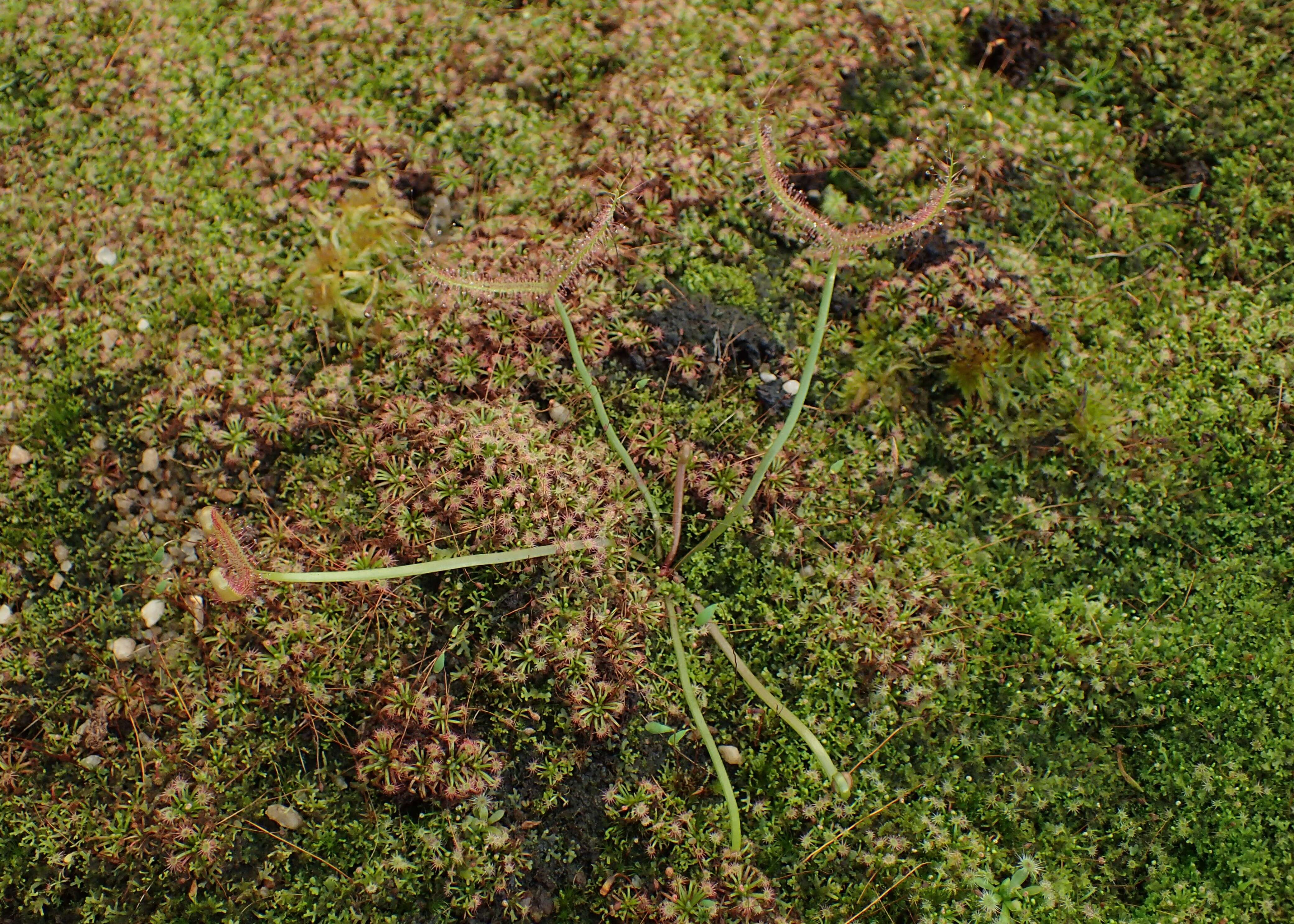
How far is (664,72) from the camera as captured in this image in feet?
15.0

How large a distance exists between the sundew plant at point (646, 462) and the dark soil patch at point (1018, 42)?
0.03 metres

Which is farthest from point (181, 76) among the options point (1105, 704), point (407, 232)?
point (1105, 704)

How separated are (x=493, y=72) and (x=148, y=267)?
204cm

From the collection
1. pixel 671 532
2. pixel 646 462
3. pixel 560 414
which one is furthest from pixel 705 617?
pixel 560 414

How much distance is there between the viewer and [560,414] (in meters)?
3.82

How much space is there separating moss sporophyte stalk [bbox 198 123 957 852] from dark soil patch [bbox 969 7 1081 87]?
154 centimetres

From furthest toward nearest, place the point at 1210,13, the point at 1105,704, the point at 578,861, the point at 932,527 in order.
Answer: the point at 1210,13 → the point at 932,527 → the point at 1105,704 → the point at 578,861

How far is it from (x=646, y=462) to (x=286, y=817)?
2010mm

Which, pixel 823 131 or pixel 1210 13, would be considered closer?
pixel 823 131

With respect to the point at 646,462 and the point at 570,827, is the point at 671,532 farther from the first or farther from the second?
the point at 570,827

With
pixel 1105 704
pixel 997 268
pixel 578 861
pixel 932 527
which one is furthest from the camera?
pixel 997 268

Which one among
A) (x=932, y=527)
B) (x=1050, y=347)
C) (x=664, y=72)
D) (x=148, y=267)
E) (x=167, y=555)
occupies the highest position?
(x=664, y=72)

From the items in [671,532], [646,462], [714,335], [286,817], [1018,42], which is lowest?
[286,817]

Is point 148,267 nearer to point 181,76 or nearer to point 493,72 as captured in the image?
point 181,76
